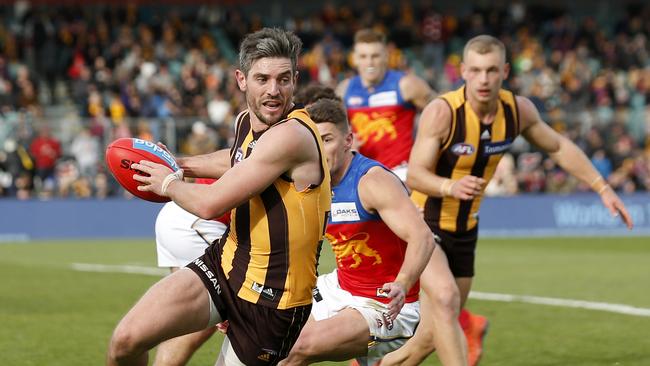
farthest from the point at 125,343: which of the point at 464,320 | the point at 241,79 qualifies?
the point at 464,320

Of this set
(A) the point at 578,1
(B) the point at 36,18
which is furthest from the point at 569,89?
(B) the point at 36,18

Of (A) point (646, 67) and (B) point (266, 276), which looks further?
(A) point (646, 67)

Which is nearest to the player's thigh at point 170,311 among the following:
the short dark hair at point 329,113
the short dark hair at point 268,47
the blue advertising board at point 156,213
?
the short dark hair at point 268,47

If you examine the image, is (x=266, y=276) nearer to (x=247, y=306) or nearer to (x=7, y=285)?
(x=247, y=306)

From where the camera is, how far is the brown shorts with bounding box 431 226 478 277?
8289 millimetres

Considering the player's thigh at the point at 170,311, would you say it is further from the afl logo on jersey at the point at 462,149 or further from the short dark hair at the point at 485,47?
the short dark hair at the point at 485,47

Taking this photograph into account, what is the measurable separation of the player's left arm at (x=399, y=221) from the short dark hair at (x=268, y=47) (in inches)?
42.4

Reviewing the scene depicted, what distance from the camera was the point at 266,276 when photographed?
18.8ft

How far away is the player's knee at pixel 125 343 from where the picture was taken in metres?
5.54

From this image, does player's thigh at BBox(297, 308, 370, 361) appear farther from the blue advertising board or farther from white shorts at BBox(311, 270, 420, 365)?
the blue advertising board

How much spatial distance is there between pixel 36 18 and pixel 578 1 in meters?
17.9

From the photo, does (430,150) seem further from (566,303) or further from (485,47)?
(566,303)

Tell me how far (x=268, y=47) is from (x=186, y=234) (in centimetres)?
231

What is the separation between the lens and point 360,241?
6.80m
